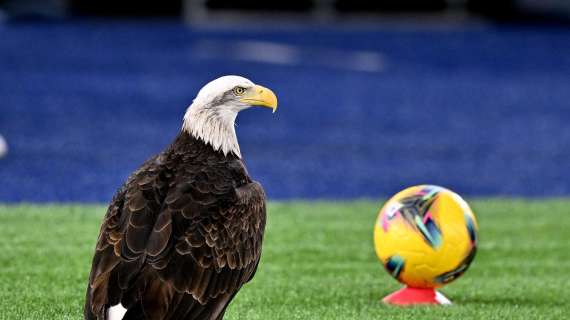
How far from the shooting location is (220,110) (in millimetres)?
6980

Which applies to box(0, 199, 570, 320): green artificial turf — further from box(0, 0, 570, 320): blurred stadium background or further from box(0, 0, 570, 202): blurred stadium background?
box(0, 0, 570, 202): blurred stadium background

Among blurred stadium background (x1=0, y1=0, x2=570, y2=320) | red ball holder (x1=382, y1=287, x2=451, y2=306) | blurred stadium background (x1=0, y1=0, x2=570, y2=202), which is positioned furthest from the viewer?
blurred stadium background (x1=0, y1=0, x2=570, y2=202)

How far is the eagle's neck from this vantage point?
6.88 meters

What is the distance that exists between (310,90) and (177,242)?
15835 mm

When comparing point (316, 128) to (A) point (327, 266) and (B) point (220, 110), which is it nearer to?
(A) point (327, 266)

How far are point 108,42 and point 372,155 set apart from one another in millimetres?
14913

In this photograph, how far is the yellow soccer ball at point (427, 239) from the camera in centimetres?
766

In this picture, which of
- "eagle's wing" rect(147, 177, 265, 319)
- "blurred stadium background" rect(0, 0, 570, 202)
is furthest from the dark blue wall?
"eagle's wing" rect(147, 177, 265, 319)

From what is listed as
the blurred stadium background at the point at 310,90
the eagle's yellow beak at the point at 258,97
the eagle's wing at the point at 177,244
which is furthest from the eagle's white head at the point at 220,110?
the blurred stadium background at the point at 310,90

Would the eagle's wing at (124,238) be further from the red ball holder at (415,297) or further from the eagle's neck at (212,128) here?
the red ball holder at (415,297)

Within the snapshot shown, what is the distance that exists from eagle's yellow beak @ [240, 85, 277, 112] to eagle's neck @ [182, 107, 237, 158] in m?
0.15

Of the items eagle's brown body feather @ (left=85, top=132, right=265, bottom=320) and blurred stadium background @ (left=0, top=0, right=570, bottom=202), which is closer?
eagle's brown body feather @ (left=85, top=132, right=265, bottom=320)

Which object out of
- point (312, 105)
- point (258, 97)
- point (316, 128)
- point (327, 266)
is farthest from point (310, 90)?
point (258, 97)

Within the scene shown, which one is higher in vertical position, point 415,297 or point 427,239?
point 427,239
